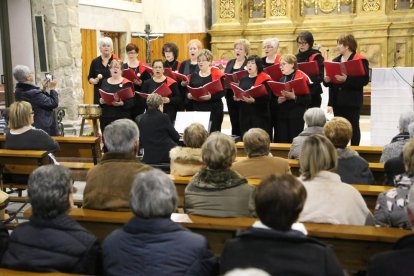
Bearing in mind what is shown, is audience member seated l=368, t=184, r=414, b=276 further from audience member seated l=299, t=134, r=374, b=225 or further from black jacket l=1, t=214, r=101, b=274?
black jacket l=1, t=214, r=101, b=274

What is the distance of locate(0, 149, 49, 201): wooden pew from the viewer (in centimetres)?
496

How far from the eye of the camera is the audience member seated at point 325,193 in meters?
3.01

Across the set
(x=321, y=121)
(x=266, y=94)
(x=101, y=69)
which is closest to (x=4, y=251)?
(x=321, y=121)

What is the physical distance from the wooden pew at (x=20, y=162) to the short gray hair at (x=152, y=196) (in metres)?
2.69

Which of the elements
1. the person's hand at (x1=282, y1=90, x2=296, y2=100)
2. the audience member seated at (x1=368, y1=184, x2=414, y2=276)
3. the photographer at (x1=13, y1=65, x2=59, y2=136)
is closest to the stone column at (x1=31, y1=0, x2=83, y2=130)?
the photographer at (x1=13, y1=65, x2=59, y2=136)

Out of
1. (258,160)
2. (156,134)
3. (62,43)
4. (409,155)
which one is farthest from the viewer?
(62,43)

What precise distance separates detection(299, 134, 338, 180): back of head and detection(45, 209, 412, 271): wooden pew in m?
0.30

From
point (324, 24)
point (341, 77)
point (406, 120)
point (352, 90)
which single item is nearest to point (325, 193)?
point (406, 120)

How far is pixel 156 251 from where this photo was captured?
235cm

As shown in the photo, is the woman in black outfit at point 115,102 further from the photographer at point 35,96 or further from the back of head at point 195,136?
the back of head at point 195,136

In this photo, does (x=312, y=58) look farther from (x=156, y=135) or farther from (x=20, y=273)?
(x=20, y=273)

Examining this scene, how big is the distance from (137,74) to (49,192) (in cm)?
507

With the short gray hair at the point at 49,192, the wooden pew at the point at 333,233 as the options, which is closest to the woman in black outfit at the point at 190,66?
the wooden pew at the point at 333,233

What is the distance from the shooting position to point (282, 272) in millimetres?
2068
